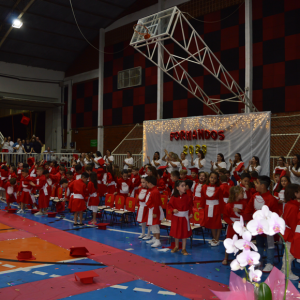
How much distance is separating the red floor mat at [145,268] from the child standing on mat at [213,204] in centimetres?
175

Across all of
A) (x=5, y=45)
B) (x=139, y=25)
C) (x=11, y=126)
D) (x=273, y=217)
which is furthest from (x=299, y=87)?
(x=11, y=126)

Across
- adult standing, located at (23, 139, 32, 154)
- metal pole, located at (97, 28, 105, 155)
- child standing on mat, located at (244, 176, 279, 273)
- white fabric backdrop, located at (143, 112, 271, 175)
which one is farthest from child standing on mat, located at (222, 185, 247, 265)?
metal pole, located at (97, 28, 105, 155)

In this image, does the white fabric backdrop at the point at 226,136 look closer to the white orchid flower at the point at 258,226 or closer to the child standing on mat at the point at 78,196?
the child standing on mat at the point at 78,196

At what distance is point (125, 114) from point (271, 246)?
1464 centimetres

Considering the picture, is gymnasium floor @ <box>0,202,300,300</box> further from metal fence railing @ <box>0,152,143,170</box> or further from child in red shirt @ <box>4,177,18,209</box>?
metal fence railing @ <box>0,152,143,170</box>

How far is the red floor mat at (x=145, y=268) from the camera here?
4.40 metres

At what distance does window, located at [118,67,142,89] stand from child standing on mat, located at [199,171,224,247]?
12.3m

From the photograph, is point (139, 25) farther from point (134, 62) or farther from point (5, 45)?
point (5, 45)

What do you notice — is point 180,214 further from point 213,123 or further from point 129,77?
point 129,77

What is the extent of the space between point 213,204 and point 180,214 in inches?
38.0

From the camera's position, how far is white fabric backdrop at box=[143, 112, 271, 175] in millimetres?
10883

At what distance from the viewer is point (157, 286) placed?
4.50 metres

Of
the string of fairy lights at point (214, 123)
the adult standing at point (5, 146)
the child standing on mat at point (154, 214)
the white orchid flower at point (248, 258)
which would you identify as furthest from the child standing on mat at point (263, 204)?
the adult standing at point (5, 146)

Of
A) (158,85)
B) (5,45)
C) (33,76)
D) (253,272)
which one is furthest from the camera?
(33,76)
